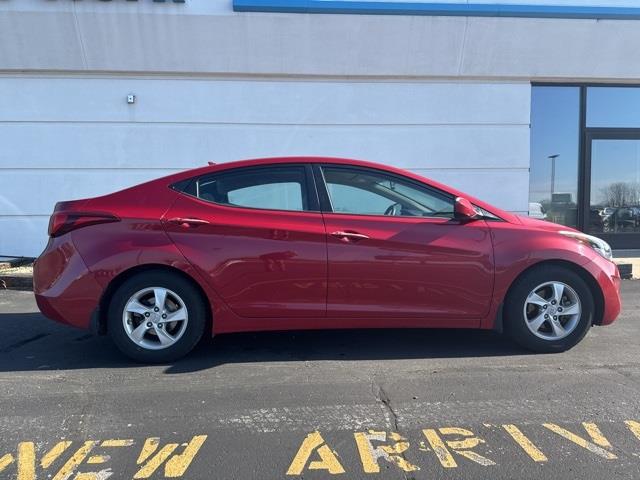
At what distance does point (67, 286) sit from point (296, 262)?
178 cm

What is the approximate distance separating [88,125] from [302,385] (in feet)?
24.3

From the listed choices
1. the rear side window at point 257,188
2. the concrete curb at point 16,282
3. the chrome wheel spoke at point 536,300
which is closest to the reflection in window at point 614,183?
the chrome wheel spoke at point 536,300

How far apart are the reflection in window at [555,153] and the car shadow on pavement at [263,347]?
20.4ft

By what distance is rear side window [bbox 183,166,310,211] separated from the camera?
13.7 ft

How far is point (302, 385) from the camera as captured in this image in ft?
12.3

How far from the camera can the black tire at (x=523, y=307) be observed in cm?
419

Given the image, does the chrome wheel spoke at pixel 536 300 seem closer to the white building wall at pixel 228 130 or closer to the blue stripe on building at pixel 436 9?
the white building wall at pixel 228 130

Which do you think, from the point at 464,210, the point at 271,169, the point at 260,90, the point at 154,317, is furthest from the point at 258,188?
the point at 260,90

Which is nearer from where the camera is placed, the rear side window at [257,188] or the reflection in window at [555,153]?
the rear side window at [257,188]

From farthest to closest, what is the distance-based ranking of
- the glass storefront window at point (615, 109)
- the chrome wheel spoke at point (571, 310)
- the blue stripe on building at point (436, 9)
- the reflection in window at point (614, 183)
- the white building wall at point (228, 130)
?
1. the reflection in window at point (614, 183)
2. the glass storefront window at point (615, 109)
3. the white building wall at point (228, 130)
4. the blue stripe on building at point (436, 9)
5. the chrome wheel spoke at point (571, 310)

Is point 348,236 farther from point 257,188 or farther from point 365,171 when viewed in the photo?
point 257,188

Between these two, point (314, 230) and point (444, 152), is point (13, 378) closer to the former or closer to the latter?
point (314, 230)

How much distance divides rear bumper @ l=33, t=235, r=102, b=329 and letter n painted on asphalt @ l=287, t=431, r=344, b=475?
2.09m

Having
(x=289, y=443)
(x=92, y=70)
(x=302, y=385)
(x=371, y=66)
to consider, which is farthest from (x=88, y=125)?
(x=289, y=443)
